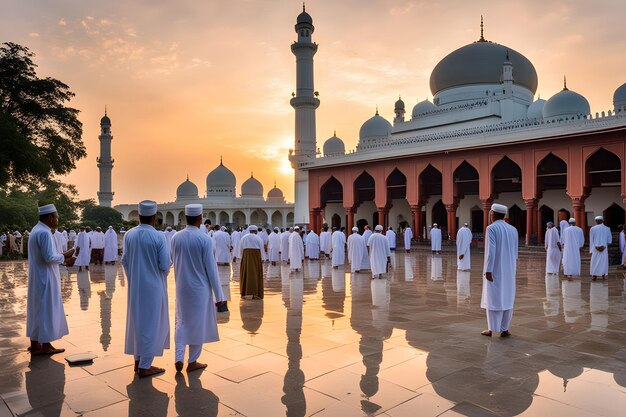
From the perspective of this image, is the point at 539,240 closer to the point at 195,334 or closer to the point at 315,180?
the point at 315,180

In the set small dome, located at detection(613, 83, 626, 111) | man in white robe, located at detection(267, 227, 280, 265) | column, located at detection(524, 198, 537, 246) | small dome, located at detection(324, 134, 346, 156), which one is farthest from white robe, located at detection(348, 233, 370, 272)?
small dome, located at detection(324, 134, 346, 156)

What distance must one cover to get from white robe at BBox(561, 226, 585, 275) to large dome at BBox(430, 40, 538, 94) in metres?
19.8

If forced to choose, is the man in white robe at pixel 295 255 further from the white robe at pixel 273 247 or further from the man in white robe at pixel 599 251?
the man in white robe at pixel 599 251

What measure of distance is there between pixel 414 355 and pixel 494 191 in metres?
18.7

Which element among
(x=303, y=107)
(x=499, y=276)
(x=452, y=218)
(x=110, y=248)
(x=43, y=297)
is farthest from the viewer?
(x=303, y=107)

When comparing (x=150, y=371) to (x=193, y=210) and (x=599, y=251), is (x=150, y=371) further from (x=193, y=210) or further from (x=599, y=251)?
(x=599, y=251)

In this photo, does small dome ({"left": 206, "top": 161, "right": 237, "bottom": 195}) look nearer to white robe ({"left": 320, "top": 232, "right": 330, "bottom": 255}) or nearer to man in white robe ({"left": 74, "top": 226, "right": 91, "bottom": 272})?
white robe ({"left": 320, "top": 232, "right": 330, "bottom": 255})

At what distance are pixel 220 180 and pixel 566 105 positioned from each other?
36.1 m

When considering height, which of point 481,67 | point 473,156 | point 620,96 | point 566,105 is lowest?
point 473,156

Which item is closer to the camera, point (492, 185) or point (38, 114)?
point (38, 114)

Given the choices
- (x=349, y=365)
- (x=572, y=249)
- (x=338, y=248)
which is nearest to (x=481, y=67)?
(x=338, y=248)

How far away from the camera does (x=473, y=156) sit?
21.5m

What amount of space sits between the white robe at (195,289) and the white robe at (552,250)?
9487mm

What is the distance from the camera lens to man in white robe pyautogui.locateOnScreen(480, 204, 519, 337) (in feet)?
16.6
